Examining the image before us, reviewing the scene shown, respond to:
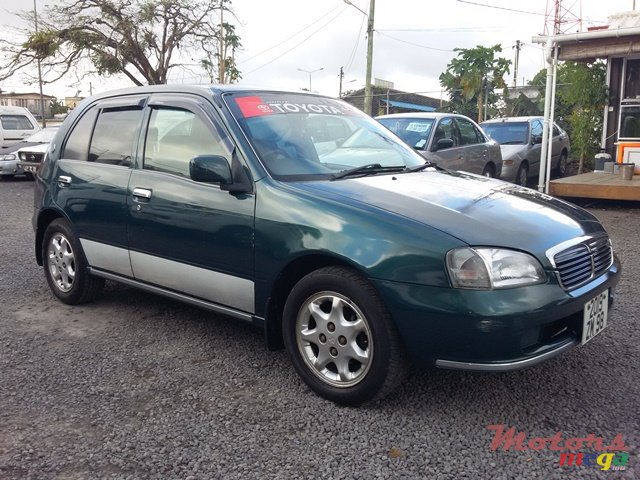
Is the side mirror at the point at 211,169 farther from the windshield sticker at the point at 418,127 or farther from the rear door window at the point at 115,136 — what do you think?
the windshield sticker at the point at 418,127

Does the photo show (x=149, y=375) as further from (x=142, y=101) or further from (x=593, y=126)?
(x=593, y=126)

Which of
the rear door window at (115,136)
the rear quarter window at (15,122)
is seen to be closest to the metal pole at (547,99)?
the rear door window at (115,136)

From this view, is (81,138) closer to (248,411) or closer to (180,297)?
(180,297)

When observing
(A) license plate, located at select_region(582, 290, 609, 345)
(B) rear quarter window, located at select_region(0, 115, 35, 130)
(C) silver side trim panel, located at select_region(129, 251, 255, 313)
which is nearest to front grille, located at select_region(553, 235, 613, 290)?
→ (A) license plate, located at select_region(582, 290, 609, 345)

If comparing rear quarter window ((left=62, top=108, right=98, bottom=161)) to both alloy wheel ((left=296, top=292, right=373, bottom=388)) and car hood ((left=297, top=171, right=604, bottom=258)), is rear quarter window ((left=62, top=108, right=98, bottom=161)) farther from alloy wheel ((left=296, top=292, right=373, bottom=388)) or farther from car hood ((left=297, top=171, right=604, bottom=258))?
alloy wheel ((left=296, top=292, right=373, bottom=388))

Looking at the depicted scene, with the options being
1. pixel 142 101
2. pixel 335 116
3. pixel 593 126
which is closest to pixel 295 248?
pixel 335 116

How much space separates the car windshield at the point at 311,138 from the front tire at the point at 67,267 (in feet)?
6.02

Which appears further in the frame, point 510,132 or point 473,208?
point 510,132

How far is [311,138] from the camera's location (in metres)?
3.77

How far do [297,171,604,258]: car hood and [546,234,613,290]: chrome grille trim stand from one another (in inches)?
1.8

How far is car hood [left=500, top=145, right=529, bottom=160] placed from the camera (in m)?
11.6

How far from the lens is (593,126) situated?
43.3 feet

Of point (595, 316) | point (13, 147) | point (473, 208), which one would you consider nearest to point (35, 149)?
point (13, 147)

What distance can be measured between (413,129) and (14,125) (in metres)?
11.7
